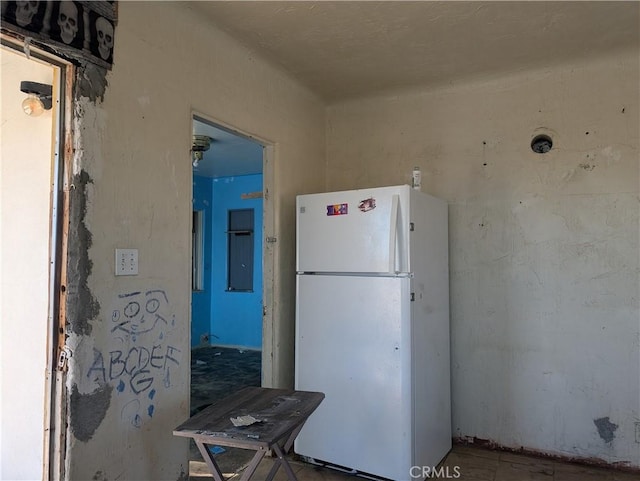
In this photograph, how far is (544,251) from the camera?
9.57ft

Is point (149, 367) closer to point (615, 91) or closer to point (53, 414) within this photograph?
point (53, 414)

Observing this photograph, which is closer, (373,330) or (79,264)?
(79,264)

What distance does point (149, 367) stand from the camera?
2.02 meters

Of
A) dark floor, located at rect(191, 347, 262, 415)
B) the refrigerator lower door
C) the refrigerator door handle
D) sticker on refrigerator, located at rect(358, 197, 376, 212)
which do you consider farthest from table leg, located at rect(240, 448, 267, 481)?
dark floor, located at rect(191, 347, 262, 415)

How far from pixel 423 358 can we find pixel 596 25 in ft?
6.75

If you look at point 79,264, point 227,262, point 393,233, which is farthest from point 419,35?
point 227,262

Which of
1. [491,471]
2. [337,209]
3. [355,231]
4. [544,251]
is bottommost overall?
[491,471]

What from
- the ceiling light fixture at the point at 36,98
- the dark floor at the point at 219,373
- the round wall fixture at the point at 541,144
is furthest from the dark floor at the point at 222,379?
the round wall fixture at the point at 541,144

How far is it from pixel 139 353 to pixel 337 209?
1342 mm

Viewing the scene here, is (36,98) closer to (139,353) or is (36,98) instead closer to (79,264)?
(79,264)

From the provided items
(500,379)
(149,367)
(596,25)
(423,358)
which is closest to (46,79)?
(149,367)

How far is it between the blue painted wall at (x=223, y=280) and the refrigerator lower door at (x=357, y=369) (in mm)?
3669

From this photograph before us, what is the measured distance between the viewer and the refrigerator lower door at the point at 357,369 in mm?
2447

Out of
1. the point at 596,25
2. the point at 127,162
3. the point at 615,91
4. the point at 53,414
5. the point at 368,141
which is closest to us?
the point at 53,414
